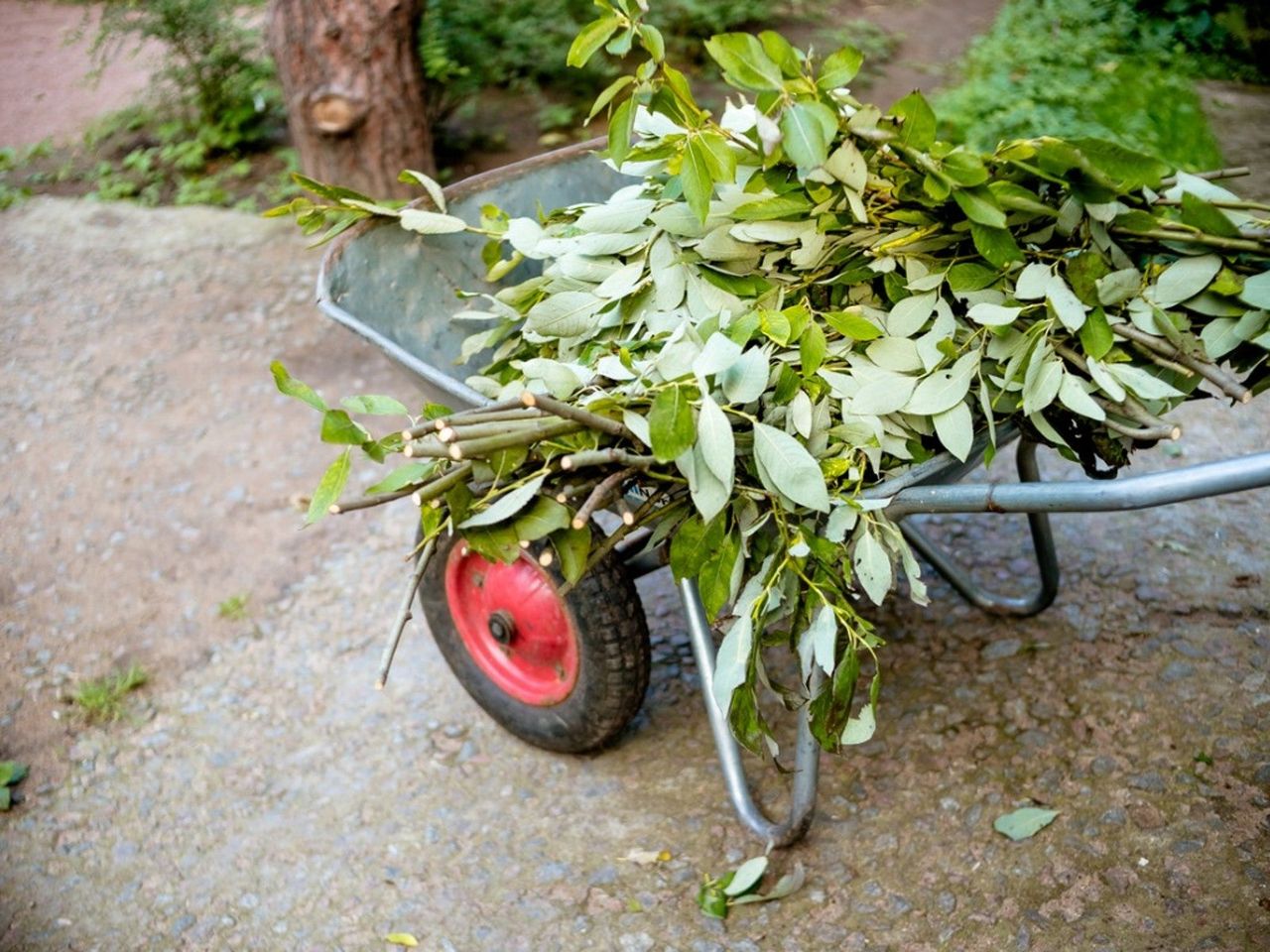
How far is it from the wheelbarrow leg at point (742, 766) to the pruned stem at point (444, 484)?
41 centimetres

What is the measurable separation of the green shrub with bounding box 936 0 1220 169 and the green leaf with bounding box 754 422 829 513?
9.50ft

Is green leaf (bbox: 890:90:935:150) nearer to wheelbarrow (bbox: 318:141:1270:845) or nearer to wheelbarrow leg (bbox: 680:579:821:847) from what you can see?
wheelbarrow (bbox: 318:141:1270:845)

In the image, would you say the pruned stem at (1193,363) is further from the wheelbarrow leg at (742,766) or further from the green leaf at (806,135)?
the wheelbarrow leg at (742,766)

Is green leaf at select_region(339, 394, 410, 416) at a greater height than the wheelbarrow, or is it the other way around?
green leaf at select_region(339, 394, 410, 416)

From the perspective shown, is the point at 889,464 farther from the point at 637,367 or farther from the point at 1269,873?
the point at 1269,873

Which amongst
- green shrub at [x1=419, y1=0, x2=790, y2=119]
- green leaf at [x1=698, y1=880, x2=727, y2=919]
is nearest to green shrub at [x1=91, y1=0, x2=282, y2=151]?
green shrub at [x1=419, y1=0, x2=790, y2=119]

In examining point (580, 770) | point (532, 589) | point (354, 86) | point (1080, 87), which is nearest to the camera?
point (532, 589)

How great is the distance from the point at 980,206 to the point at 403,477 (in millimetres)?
889

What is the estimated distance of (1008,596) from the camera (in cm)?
259

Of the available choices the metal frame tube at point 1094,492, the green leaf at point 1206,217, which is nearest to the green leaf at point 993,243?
the green leaf at point 1206,217

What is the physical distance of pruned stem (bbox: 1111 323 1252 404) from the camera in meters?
1.55

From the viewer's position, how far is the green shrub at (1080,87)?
4152mm

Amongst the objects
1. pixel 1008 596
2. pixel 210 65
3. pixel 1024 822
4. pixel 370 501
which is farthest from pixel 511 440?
pixel 210 65

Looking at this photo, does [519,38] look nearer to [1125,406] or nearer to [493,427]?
[493,427]
